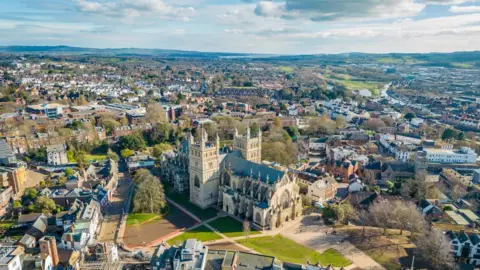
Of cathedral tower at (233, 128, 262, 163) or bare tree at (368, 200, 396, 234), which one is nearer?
bare tree at (368, 200, 396, 234)

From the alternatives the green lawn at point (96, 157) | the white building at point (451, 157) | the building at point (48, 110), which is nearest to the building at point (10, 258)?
the green lawn at point (96, 157)

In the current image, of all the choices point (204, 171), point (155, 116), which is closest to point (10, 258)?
point (204, 171)

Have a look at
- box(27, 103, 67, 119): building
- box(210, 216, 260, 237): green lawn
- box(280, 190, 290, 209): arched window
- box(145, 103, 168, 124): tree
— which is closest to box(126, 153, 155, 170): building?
box(210, 216, 260, 237): green lawn

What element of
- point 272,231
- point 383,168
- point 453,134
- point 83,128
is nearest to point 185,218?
point 272,231

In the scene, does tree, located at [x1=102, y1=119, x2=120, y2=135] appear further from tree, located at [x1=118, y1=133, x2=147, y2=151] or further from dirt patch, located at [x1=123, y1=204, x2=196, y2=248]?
dirt patch, located at [x1=123, y1=204, x2=196, y2=248]

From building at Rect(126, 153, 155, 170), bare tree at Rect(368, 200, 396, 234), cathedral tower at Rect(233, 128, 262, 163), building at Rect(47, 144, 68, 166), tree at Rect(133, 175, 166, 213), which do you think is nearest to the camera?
bare tree at Rect(368, 200, 396, 234)

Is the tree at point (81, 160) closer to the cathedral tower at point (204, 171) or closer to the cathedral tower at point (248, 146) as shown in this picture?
the cathedral tower at point (204, 171)
